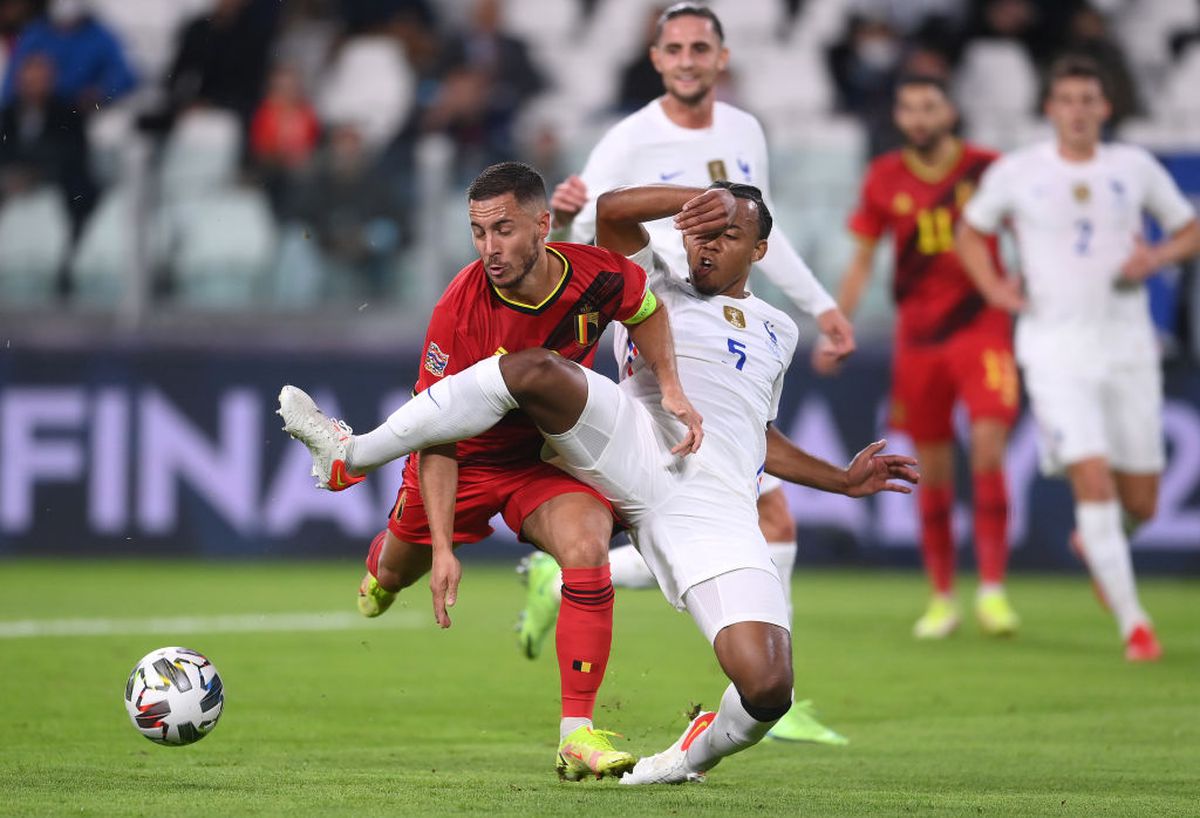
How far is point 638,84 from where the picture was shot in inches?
563

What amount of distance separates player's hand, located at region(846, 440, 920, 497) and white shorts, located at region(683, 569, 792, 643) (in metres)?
0.52

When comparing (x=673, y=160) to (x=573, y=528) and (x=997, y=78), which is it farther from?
(x=997, y=78)

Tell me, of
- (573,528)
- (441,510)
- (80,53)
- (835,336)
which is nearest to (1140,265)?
(835,336)

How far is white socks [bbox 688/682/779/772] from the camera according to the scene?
521 cm

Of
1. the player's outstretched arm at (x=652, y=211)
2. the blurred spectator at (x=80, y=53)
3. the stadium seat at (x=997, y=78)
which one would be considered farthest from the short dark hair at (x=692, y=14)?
the stadium seat at (x=997, y=78)

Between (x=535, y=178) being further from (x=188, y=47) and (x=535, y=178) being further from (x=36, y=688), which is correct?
(x=188, y=47)

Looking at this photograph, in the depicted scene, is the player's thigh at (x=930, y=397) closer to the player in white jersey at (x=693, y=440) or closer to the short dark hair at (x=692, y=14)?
the short dark hair at (x=692, y=14)

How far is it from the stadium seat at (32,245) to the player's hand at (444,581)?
7.91 metres

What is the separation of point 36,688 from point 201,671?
1.96 m

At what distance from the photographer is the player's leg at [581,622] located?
5.23 m

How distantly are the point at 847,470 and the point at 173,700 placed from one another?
7.06 ft

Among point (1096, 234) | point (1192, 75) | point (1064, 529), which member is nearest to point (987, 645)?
point (1096, 234)

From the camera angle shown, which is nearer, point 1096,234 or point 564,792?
point 564,792

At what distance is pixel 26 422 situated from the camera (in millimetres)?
12195
